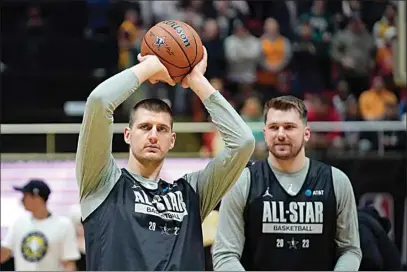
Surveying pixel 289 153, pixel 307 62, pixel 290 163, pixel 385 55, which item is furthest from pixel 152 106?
pixel 385 55

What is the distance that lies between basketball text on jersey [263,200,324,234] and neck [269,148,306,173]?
8.0 inches

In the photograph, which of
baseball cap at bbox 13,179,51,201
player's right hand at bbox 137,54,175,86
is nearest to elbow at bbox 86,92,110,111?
player's right hand at bbox 137,54,175,86

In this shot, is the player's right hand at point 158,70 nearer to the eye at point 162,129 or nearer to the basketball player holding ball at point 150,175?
the basketball player holding ball at point 150,175

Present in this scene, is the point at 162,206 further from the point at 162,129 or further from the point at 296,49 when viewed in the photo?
the point at 296,49

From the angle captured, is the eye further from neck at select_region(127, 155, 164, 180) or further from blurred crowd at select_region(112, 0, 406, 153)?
blurred crowd at select_region(112, 0, 406, 153)

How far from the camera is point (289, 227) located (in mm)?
5430

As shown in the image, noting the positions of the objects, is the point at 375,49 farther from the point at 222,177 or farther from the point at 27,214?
the point at 222,177

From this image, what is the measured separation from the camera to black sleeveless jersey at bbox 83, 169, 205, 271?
425 cm

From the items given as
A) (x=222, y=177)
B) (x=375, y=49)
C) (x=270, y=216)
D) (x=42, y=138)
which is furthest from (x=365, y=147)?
(x=222, y=177)

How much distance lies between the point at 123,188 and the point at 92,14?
888 centimetres

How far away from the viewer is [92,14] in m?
13.0

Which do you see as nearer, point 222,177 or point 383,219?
point 222,177

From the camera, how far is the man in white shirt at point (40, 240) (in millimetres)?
8195

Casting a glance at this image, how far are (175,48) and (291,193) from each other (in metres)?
1.42
